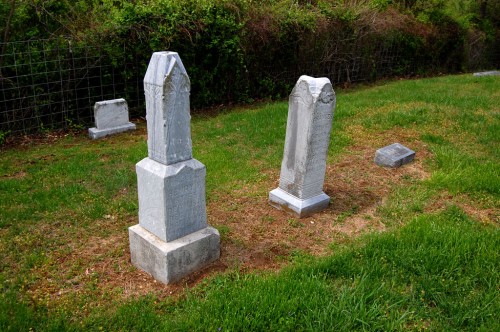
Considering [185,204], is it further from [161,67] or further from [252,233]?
[161,67]

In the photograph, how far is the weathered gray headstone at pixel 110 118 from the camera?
8.12 meters

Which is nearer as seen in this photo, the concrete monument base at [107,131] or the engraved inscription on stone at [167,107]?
the engraved inscription on stone at [167,107]

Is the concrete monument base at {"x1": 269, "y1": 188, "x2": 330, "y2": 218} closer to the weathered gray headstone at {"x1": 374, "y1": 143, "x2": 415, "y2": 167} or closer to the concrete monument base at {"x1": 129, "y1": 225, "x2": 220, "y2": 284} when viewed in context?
the concrete monument base at {"x1": 129, "y1": 225, "x2": 220, "y2": 284}

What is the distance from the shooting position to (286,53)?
39.3 feet

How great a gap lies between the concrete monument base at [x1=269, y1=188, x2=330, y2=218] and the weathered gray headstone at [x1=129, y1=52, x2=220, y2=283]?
1372mm

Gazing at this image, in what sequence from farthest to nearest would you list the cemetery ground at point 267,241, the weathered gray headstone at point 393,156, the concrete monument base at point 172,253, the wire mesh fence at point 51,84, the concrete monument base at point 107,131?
the concrete monument base at point 107,131 < the wire mesh fence at point 51,84 < the weathered gray headstone at point 393,156 < the concrete monument base at point 172,253 < the cemetery ground at point 267,241

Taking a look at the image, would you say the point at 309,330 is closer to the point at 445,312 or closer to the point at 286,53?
the point at 445,312

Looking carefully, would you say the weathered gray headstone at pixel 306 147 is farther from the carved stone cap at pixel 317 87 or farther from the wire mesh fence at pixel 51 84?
the wire mesh fence at pixel 51 84

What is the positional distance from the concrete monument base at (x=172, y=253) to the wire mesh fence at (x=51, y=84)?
5116mm

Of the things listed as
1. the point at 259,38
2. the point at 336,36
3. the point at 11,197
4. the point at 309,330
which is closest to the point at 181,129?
the point at 309,330

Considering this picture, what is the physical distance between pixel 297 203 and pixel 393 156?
7.47ft

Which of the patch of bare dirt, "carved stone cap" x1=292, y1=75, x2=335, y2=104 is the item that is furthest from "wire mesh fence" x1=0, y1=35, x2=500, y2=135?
"carved stone cap" x1=292, y1=75, x2=335, y2=104

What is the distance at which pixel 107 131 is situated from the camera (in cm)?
826

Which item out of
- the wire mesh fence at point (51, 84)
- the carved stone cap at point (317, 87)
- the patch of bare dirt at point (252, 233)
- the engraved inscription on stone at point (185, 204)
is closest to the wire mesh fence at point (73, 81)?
the wire mesh fence at point (51, 84)
